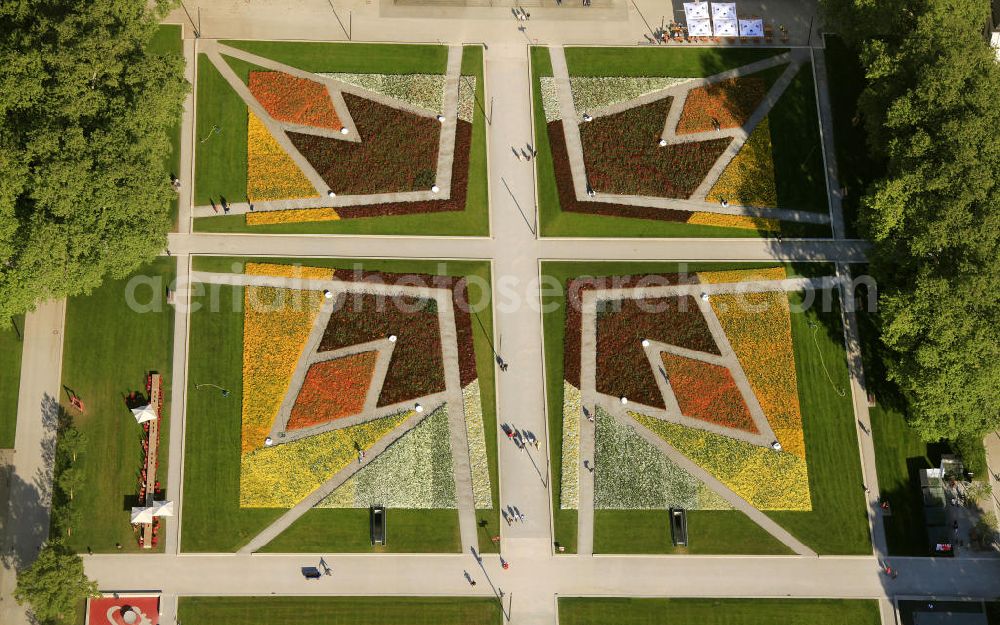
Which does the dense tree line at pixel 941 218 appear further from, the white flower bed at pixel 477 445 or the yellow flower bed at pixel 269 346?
the yellow flower bed at pixel 269 346

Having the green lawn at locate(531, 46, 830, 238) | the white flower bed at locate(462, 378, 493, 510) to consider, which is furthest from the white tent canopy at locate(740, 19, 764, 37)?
the white flower bed at locate(462, 378, 493, 510)

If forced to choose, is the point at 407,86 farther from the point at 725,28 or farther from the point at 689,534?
the point at 689,534

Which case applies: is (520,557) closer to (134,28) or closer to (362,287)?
(362,287)

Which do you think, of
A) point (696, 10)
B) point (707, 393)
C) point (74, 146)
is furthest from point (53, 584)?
point (696, 10)

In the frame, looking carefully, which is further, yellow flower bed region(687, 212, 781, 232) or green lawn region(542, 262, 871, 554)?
yellow flower bed region(687, 212, 781, 232)

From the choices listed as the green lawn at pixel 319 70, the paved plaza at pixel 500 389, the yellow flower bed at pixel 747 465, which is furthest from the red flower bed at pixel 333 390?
the yellow flower bed at pixel 747 465

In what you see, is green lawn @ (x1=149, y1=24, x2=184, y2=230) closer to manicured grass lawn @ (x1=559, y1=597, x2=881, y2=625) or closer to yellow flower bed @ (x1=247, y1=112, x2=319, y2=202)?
yellow flower bed @ (x1=247, y1=112, x2=319, y2=202)
